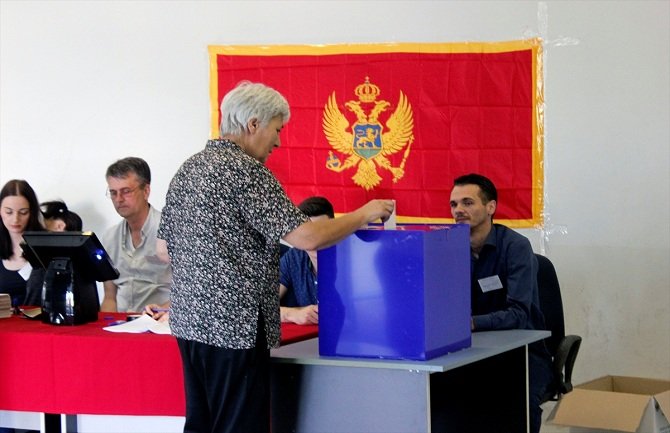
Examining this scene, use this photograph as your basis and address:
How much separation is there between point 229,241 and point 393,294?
1.43 ft

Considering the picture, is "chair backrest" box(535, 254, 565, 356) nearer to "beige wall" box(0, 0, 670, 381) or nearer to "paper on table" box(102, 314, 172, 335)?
"beige wall" box(0, 0, 670, 381)

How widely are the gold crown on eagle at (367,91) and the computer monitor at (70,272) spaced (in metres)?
1.84

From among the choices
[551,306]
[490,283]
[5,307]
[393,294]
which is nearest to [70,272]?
[5,307]

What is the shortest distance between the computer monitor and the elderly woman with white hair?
76cm

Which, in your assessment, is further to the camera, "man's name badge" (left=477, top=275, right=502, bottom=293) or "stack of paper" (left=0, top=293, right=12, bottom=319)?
"stack of paper" (left=0, top=293, right=12, bottom=319)

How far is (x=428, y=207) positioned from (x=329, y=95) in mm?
747

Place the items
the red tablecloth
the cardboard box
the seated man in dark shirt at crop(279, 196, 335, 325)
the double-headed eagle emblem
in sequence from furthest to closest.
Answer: the double-headed eagle emblem < the cardboard box < the seated man in dark shirt at crop(279, 196, 335, 325) < the red tablecloth

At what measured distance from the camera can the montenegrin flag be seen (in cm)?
434

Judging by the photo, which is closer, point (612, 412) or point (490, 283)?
point (490, 283)

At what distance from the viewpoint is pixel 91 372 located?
108 inches

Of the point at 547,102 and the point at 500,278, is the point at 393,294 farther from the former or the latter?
the point at 547,102

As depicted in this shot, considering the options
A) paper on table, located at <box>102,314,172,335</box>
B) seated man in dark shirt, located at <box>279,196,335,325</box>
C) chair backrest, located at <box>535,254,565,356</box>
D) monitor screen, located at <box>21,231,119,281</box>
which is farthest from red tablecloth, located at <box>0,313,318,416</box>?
chair backrest, located at <box>535,254,565,356</box>

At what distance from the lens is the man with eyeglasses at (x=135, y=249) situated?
3.81m

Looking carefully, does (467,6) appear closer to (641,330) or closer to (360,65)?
(360,65)
